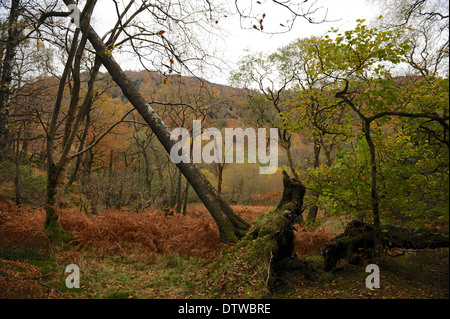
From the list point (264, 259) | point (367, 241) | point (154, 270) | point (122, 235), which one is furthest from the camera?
point (122, 235)

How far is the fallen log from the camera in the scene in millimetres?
3190

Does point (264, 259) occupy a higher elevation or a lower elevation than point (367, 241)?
lower

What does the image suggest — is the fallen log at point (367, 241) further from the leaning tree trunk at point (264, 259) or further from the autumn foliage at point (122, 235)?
the autumn foliage at point (122, 235)

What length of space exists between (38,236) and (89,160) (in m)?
14.5

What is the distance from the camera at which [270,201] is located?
1839 centimetres

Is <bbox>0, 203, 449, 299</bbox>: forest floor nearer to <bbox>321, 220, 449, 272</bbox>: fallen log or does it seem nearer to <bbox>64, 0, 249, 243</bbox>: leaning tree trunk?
<bbox>321, 220, 449, 272</bbox>: fallen log

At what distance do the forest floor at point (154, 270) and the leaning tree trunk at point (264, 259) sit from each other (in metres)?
0.20

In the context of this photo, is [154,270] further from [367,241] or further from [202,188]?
[367,241]

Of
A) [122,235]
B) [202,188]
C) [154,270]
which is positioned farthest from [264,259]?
[122,235]

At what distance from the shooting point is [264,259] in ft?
11.7

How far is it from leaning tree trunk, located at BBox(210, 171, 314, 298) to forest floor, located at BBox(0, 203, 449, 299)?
197mm

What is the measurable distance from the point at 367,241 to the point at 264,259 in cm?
149
